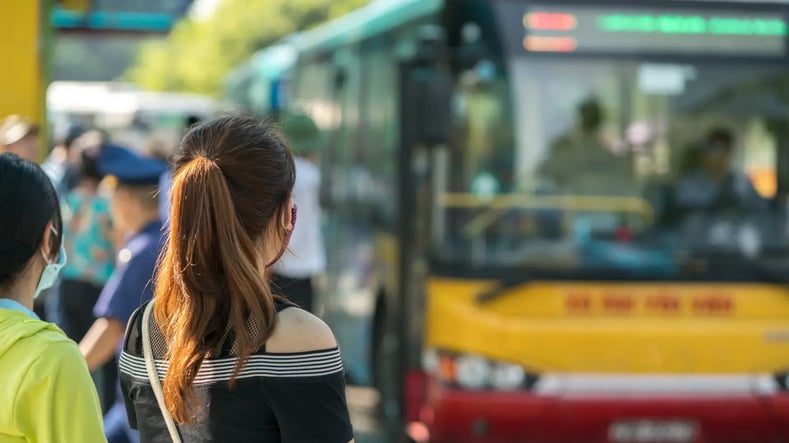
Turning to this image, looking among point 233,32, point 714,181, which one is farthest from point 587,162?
point 233,32

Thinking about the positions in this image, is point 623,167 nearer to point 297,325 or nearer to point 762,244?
point 762,244

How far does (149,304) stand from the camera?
9.41 ft

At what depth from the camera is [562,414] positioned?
25.8 ft

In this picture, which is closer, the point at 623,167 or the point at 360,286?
the point at 623,167

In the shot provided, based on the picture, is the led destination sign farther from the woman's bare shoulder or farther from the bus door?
the woman's bare shoulder

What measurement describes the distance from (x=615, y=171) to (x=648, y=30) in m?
0.83

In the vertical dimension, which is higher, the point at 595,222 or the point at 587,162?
the point at 587,162

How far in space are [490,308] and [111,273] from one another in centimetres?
211

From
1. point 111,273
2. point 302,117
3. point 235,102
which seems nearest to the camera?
point 111,273

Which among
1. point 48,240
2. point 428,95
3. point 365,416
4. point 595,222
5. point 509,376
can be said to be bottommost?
point 365,416

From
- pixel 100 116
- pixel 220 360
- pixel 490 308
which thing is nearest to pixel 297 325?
pixel 220 360

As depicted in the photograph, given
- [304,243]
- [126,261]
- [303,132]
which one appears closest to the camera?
[126,261]

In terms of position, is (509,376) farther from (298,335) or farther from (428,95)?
(298,335)

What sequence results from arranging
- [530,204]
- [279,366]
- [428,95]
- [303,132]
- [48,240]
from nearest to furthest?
[279,366]
[48,240]
[428,95]
[530,204]
[303,132]
